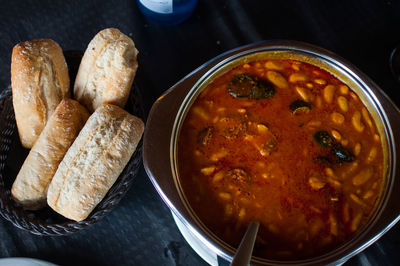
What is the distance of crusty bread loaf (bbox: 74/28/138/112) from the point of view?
50.7 inches

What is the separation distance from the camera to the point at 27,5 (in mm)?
1655

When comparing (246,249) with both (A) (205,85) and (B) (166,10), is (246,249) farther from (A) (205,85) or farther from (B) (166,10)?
(B) (166,10)

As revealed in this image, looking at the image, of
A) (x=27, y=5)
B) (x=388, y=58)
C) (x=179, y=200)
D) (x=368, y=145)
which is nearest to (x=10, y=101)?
(x=27, y=5)

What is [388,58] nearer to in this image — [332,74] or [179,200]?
[332,74]

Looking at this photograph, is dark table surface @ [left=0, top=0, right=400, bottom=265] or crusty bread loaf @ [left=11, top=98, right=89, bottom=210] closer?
crusty bread loaf @ [left=11, top=98, right=89, bottom=210]

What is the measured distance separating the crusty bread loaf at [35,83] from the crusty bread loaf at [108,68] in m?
0.09

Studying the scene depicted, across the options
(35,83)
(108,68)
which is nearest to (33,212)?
(35,83)

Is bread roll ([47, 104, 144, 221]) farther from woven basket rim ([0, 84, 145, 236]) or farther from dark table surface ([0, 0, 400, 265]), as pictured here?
dark table surface ([0, 0, 400, 265])

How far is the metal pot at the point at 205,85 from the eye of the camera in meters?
1.06

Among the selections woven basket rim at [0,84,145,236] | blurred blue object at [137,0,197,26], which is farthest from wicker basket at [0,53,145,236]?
blurred blue object at [137,0,197,26]

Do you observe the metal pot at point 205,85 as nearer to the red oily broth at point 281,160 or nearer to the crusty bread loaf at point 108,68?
the red oily broth at point 281,160

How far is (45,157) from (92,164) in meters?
0.17

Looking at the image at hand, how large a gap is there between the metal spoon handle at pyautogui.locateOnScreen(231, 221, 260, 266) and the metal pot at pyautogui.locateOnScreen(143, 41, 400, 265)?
0.06 metres

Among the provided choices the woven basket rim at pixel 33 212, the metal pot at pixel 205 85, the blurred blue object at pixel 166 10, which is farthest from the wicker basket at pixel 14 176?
the blurred blue object at pixel 166 10
